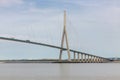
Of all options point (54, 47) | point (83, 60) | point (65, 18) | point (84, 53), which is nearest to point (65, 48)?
point (54, 47)

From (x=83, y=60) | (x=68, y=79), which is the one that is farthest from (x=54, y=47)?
(x=68, y=79)

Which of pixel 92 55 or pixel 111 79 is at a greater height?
pixel 92 55

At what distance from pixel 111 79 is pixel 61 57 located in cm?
4172

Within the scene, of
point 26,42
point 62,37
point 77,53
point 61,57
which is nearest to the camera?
point 26,42

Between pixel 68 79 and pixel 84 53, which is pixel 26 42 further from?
pixel 68 79

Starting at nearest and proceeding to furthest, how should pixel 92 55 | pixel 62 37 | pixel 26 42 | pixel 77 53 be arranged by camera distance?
pixel 26 42
pixel 62 37
pixel 77 53
pixel 92 55

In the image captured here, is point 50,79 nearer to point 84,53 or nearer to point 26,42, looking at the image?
point 26,42

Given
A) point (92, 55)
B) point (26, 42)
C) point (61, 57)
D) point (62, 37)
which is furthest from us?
point (92, 55)

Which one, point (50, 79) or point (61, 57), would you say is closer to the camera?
point (50, 79)

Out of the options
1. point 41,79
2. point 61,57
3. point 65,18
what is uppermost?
point 65,18

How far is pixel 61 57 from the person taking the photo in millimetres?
70000

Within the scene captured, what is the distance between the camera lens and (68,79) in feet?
99.1

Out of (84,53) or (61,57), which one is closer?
(61,57)

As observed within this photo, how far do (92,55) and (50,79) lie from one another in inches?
2192
